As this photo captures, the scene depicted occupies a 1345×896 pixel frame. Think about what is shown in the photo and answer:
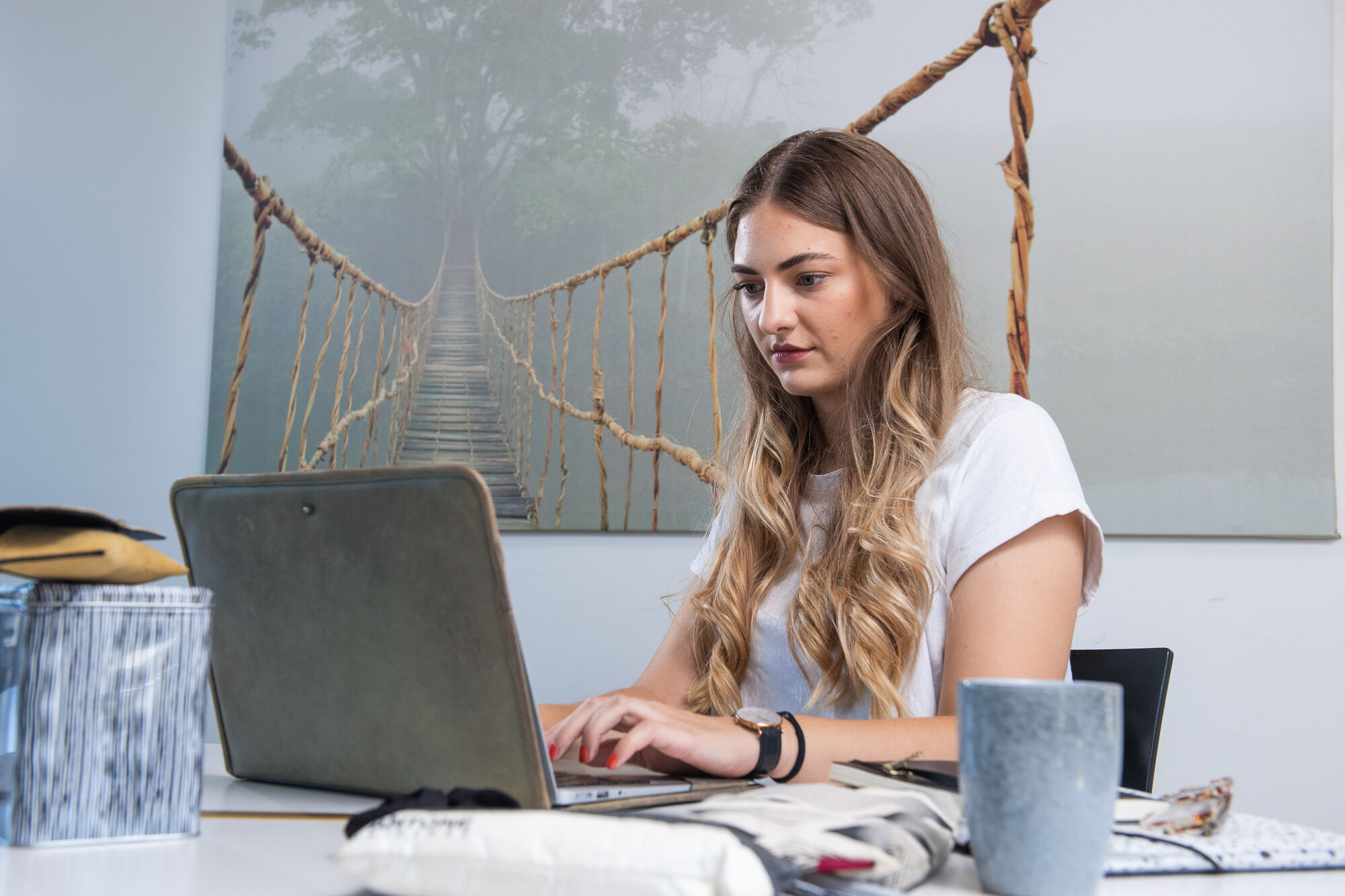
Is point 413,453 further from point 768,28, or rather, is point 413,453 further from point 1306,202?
point 1306,202

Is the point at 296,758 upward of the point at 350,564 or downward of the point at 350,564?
downward

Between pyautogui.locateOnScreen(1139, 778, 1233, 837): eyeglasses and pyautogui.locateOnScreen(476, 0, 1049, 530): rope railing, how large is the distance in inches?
46.9

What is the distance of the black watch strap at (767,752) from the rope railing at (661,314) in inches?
38.4

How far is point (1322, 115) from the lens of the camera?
1807 mm

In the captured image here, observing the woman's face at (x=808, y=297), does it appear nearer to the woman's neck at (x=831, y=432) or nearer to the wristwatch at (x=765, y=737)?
the woman's neck at (x=831, y=432)

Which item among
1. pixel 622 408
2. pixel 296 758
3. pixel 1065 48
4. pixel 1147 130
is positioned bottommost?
pixel 296 758

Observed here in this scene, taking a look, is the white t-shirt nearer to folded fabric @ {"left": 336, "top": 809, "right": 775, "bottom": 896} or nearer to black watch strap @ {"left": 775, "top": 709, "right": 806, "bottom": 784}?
black watch strap @ {"left": 775, "top": 709, "right": 806, "bottom": 784}

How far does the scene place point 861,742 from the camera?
0.87 metres

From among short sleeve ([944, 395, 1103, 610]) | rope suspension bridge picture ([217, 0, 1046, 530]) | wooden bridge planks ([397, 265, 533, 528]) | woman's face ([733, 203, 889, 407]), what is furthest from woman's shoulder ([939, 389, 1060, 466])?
wooden bridge planks ([397, 265, 533, 528])

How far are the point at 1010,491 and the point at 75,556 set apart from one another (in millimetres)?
861

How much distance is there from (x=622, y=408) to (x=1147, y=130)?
108cm

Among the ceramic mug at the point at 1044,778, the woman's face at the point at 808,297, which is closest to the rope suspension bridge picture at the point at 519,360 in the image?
the woman's face at the point at 808,297

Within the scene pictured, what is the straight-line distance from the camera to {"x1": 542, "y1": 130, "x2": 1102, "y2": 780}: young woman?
1070 millimetres

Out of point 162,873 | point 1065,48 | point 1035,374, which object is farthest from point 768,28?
point 162,873
